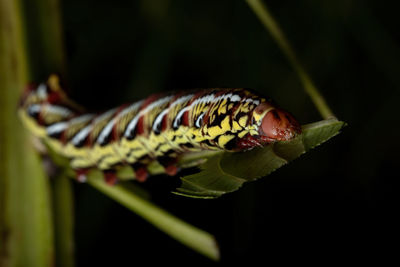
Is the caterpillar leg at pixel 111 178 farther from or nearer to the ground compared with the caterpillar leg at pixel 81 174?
nearer to the ground

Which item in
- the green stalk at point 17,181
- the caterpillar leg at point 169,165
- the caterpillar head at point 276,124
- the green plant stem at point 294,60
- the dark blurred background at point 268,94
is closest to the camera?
the caterpillar head at point 276,124

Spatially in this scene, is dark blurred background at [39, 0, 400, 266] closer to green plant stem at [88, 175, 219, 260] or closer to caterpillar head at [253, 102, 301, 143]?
green plant stem at [88, 175, 219, 260]

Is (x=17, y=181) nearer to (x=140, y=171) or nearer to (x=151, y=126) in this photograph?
(x=140, y=171)

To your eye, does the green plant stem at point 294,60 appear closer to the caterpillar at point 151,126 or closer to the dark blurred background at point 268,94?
the caterpillar at point 151,126

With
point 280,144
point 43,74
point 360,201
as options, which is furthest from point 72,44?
point 360,201

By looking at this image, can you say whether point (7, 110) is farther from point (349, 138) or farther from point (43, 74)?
point (349, 138)

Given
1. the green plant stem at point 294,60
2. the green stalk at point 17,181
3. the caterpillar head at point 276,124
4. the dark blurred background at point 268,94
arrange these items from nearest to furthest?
the caterpillar head at point 276,124, the green plant stem at point 294,60, the green stalk at point 17,181, the dark blurred background at point 268,94

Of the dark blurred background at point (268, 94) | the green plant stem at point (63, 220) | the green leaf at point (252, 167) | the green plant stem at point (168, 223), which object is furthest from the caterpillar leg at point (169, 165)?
the dark blurred background at point (268, 94)
